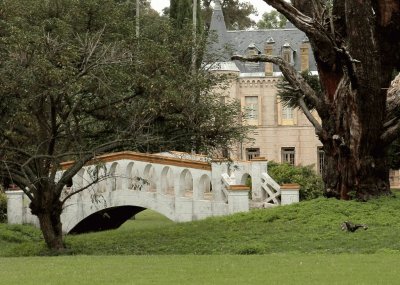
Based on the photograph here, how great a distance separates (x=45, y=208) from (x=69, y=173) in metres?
0.91

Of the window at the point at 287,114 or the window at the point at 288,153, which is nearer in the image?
the window at the point at 287,114

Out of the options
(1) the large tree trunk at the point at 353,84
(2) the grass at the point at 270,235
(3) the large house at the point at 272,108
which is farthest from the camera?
(3) the large house at the point at 272,108

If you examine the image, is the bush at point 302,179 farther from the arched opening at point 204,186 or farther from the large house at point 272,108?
the large house at point 272,108

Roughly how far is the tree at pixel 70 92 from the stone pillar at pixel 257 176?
5.20m

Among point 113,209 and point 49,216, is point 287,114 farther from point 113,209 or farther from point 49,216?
point 49,216

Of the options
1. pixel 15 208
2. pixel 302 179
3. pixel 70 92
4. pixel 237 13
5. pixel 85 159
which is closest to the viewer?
pixel 70 92

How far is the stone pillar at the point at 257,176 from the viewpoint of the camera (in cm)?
2639

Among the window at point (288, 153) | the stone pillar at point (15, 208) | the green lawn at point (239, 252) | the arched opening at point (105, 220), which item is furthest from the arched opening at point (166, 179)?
the window at point (288, 153)

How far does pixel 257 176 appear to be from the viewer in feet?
86.6

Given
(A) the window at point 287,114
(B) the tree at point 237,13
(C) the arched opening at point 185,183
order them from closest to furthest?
(C) the arched opening at point 185,183
(A) the window at point 287,114
(B) the tree at point 237,13

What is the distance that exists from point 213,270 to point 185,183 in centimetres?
1298

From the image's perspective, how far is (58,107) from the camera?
1920 cm

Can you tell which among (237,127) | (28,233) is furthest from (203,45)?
(28,233)

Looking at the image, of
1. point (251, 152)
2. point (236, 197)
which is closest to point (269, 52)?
point (251, 152)
